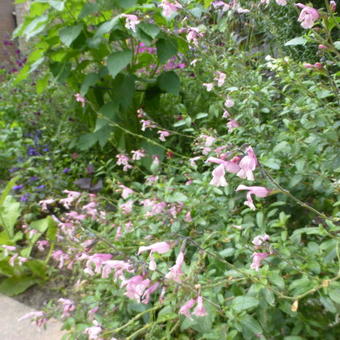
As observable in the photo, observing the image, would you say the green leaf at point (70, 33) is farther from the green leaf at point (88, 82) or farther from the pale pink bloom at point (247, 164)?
the pale pink bloom at point (247, 164)

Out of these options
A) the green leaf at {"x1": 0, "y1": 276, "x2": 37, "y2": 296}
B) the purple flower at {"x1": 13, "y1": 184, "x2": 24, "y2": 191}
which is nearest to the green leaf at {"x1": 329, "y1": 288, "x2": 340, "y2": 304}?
the green leaf at {"x1": 0, "y1": 276, "x2": 37, "y2": 296}

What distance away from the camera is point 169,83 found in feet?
9.23

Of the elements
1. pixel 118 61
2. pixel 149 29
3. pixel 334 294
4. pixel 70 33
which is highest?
pixel 70 33

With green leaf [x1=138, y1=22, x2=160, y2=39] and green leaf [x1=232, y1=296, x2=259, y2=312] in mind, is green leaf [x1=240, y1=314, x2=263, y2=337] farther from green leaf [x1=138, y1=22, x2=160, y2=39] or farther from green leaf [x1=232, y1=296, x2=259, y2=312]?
green leaf [x1=138, y1=22, x2=160, y2=39]

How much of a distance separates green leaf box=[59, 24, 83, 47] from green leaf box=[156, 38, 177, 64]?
56 cm

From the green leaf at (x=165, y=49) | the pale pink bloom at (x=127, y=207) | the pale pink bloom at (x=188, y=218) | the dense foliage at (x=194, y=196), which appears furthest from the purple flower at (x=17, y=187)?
the pale pink bloom at (x=188, y=218)

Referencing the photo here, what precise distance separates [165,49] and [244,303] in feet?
6.67

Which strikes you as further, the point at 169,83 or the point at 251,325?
the point at 169,83

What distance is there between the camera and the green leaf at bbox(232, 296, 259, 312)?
3.44ft

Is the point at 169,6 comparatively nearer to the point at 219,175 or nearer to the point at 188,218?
the point at 188,218

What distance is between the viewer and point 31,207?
275 centimetres

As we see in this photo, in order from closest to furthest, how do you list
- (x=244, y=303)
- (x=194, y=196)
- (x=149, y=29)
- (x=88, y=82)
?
(x=244, y=303) → (x=194, y=196) → (x=149, y=29) → (x=88, y=82)

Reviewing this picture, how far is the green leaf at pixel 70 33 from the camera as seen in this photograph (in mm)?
2602

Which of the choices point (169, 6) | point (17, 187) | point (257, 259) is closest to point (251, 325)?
point (257, 259)
